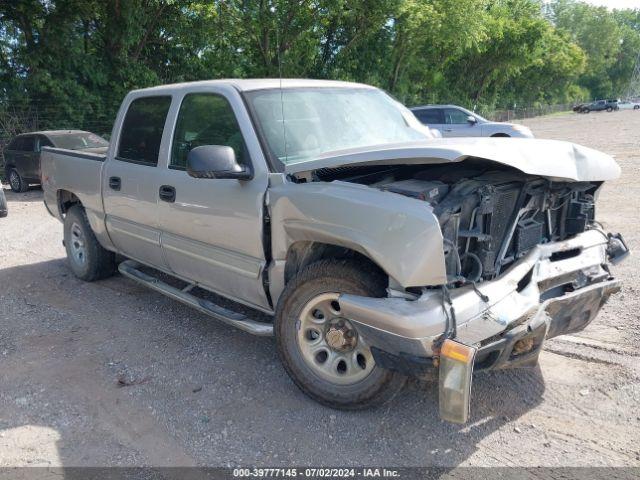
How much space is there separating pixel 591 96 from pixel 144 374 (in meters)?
110

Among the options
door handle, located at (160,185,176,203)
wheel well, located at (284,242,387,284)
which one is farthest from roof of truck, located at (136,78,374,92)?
wheel well, located at (284,242,387,284)

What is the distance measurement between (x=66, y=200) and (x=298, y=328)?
13.3 ft

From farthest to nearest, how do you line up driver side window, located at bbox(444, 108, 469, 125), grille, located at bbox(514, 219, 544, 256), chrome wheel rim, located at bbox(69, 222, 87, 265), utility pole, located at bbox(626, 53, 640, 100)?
1. utility pole, located at bbox(626, 53, 640, 100)
2. driver side window, located at bbox(444, 108, 469, 125)
3. chrome wheel rim, located at bbox(69, 222, 87, 265)
4. grille, located at bbox(514, 219, 544, 256)

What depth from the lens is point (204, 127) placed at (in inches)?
167

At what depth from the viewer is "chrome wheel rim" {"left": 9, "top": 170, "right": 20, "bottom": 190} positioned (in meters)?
14.7

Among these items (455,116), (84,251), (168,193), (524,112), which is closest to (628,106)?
(524,112)

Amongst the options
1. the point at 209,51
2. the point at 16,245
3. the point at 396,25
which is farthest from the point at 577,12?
the point at 16,245

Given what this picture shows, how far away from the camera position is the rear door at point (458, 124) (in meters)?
16.9

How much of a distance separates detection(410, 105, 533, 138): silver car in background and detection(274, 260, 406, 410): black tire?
46.1 feet

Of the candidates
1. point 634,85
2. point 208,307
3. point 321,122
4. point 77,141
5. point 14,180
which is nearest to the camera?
point 321,122

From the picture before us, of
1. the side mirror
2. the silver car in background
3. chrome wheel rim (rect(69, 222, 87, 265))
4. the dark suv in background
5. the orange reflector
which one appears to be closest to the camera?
the orange reflector

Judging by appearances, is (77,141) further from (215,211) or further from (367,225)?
(367,225)

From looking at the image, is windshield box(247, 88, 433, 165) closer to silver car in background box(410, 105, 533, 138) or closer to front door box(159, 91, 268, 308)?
front door box(159, 91, 268, 308)

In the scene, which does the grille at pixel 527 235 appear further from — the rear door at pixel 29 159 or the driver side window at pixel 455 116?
the driver side window at pixel 455 116
